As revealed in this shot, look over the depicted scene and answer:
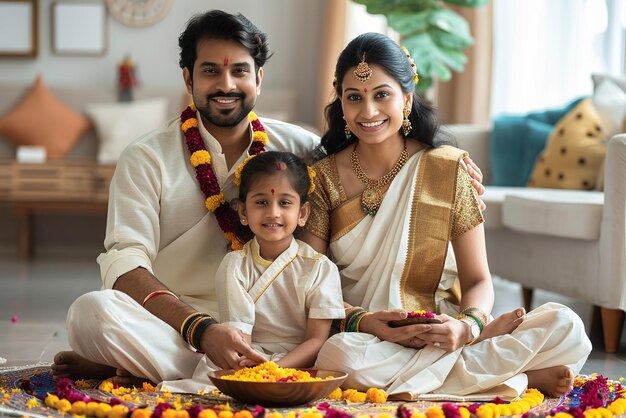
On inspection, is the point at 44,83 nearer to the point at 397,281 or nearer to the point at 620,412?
the point at 397,281

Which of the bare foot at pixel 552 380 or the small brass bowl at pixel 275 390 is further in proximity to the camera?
the bare foot at pixel 552 380

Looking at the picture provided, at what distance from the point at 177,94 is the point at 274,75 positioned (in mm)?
795

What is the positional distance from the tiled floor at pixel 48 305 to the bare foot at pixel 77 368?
45 cm

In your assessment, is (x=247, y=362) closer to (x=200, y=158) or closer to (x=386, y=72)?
(x=200, y=158)

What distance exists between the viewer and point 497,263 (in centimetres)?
487

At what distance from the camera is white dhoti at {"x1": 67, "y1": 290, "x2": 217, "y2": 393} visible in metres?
2.63

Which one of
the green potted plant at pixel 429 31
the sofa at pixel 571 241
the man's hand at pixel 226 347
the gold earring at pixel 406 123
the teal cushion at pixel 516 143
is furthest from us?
the green potted plant at pixel 429 31

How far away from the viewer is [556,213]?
4.09 metres

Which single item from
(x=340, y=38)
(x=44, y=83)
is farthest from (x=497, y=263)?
(x=44, y=83)

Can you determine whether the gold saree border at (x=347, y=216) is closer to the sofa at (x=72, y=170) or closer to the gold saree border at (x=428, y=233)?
the gold saree border at (x=428, y=233)

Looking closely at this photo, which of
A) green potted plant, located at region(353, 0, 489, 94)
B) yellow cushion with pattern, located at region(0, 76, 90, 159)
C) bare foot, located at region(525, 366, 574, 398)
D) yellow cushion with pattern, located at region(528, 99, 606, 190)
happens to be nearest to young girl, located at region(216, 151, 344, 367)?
bare foot, located at region(525, 366, 574, 398)

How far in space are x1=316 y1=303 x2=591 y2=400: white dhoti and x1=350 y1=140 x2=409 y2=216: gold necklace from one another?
443 millimetres

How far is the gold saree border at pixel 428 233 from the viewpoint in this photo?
2.95 m

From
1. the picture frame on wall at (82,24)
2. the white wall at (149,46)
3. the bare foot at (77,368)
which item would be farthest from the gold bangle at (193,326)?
the picture frame on wall at (82,24)
